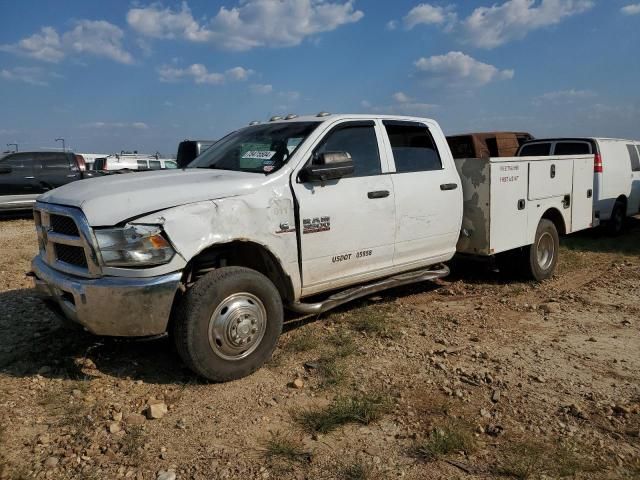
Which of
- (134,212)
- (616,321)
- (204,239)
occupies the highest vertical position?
(134,212)

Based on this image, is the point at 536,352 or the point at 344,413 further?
the point at 536,352

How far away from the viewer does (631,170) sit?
37.7 ft

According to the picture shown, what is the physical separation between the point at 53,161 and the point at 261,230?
39.2 feet

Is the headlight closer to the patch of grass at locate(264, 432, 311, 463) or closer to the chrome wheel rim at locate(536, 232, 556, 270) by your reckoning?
the patch of grass at locate(264, 432, 311, 463)

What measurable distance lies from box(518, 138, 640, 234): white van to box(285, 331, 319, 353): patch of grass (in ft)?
24.9

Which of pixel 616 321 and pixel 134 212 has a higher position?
pixel 134 212

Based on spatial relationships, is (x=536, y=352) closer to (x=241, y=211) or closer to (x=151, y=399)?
(x=241, y=211)

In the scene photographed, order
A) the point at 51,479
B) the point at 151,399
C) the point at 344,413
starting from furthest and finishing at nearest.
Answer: the point at 151,399, the point at 344,413, the point at 51,479

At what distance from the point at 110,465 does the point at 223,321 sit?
117cm

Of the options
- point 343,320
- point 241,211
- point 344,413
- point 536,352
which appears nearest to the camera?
point 344,413

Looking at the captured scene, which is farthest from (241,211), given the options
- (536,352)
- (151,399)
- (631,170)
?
(631,170)

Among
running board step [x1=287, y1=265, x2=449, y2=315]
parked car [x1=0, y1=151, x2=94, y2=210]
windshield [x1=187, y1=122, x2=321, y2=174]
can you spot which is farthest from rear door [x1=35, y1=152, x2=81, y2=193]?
running board step [x1=287, y1=265, x2=449, y2=315]

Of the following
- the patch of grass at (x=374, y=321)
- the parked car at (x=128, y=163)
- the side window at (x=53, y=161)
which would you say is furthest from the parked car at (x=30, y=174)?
the patch of grass at (x=374, y=321)

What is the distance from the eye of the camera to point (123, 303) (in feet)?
11.3
